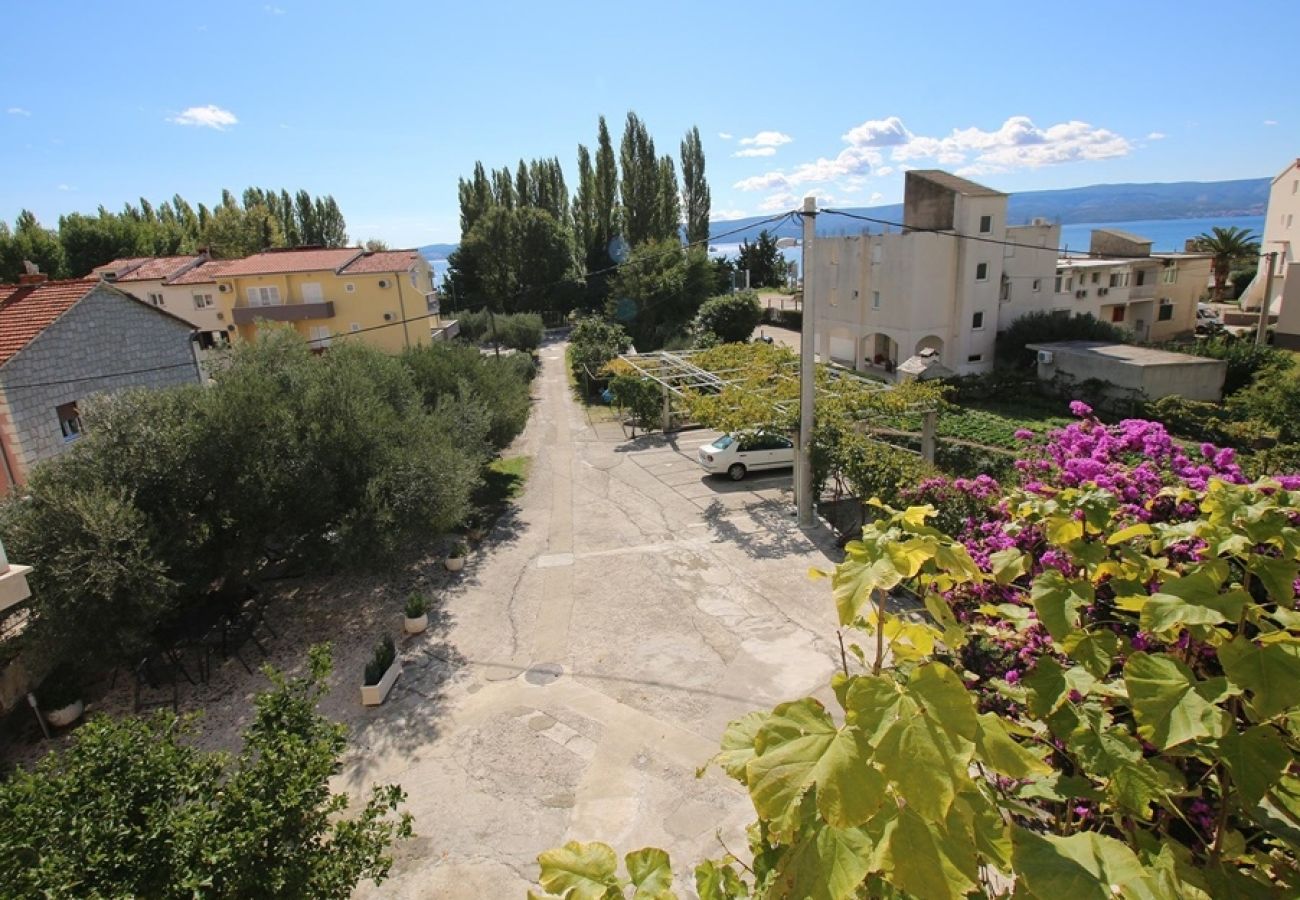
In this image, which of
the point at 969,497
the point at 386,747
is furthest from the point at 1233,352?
the point at 386,747

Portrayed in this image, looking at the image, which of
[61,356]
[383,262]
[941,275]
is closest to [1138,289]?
[941,275]

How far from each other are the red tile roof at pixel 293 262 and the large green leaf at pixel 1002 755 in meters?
42.9

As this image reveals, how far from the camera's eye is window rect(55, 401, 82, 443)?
713 inches

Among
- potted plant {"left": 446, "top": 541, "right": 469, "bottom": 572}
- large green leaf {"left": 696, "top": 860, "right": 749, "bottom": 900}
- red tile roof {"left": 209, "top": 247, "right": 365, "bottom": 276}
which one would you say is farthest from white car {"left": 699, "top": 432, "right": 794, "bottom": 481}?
red tile roof {"left": 209, "top": 247, "right": 365, "bottom": 276}

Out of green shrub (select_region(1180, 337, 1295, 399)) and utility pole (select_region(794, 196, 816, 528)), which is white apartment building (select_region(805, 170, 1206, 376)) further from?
utility pole (select_region(794, 196, 816, 528))

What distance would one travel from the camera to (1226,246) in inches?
1977

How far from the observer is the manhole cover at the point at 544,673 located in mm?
11453

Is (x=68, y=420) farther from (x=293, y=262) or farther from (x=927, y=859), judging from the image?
(x=293, y=262)

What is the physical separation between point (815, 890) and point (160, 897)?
13.1 feet

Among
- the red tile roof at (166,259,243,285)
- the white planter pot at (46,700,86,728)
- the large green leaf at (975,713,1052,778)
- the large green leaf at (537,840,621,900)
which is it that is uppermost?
the red tile roof at (166,259,243,285)

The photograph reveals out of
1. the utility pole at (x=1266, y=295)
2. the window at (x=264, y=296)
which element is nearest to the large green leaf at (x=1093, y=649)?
the utility pole at (x=1266, y=295)

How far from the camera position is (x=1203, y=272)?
4412cm

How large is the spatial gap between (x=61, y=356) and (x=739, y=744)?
72.6ft

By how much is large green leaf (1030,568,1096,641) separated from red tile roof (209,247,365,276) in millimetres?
42486
